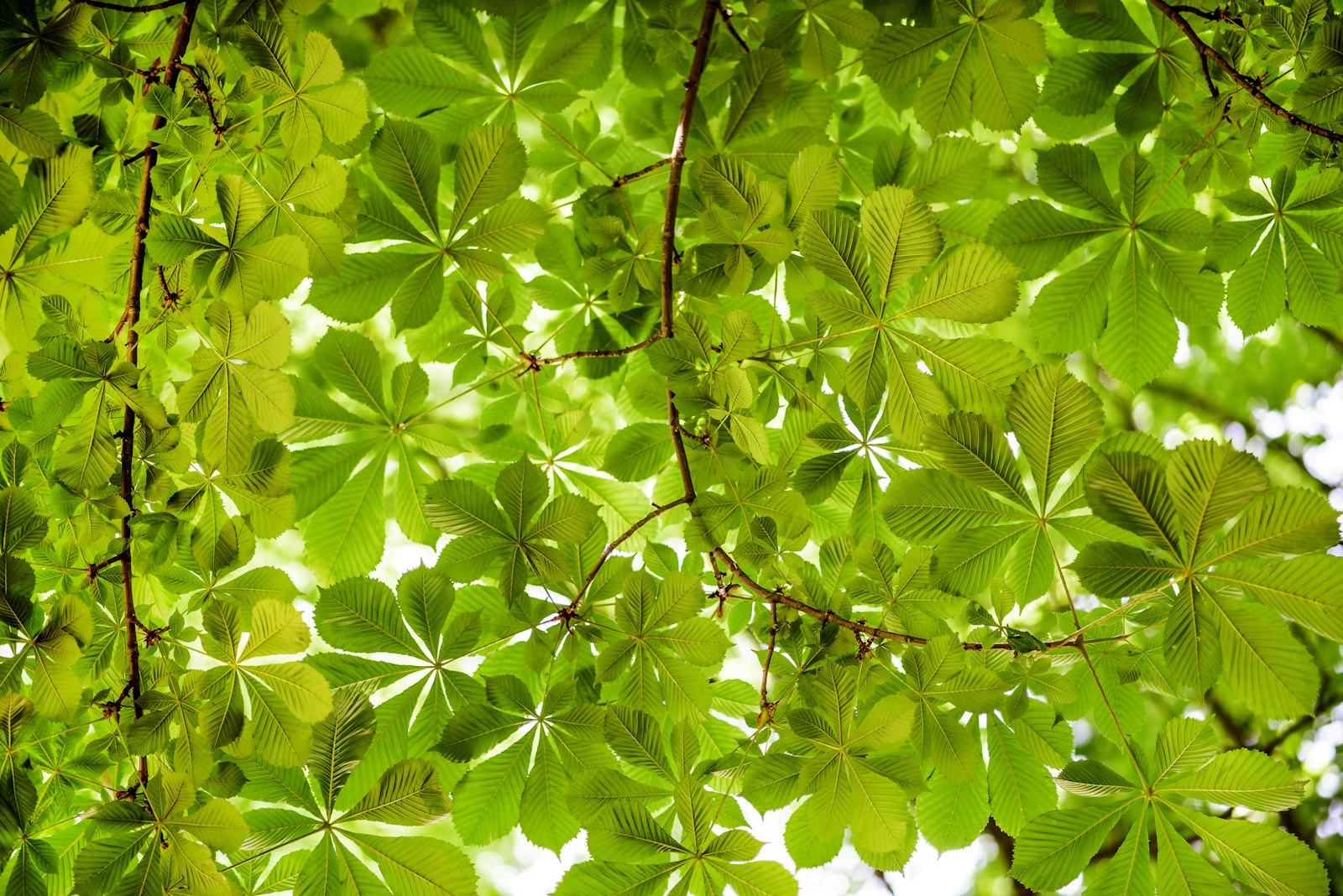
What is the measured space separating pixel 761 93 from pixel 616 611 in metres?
1.07

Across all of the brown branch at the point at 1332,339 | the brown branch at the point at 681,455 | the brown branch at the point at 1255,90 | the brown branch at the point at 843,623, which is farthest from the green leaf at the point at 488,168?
the brown branch at the point at 1332,339

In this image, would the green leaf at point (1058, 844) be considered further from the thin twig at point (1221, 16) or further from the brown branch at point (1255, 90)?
the thin twig at point (1221, 16)

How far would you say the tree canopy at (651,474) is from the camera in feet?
3.90

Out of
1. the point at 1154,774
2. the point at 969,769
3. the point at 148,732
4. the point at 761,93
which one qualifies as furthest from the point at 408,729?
the point at 761,93

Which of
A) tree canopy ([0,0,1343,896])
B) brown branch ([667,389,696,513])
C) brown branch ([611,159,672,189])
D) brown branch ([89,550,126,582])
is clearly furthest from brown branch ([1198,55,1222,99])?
brown branch ([89,550,126,582])

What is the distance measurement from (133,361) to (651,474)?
3.20 feet

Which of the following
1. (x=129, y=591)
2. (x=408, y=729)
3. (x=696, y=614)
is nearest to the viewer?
(x=129, y=591)

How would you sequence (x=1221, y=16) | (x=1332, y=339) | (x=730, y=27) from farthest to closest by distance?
(x=1332, y=339)
(x=730, y=27)
(x=1221, y=16)

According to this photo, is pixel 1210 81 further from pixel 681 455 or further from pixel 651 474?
pixel 651 474

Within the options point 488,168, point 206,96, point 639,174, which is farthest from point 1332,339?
point 206,96

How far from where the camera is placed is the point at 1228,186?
1.66m

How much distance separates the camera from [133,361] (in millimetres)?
1338

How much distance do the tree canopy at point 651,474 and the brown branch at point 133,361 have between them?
10mm

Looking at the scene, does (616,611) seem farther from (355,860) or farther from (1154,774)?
(1154,774)
